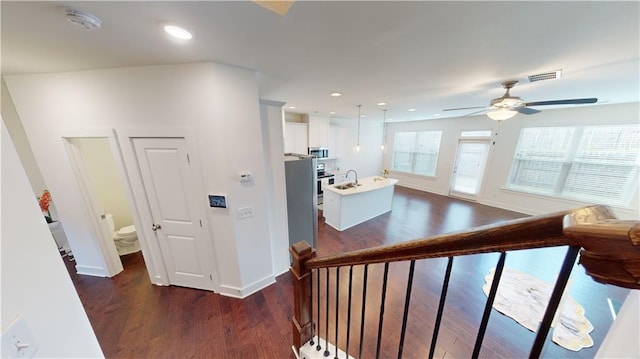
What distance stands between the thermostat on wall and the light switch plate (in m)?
1.43

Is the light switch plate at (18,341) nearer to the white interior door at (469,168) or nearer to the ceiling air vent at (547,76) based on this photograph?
the ceiling air vent at (547,76)

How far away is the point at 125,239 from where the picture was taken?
9.98ft

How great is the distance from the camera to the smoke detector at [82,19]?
3.49 ft

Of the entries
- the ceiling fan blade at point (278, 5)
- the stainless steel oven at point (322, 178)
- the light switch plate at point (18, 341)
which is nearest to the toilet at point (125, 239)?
the light switch plate at point (18, 341)

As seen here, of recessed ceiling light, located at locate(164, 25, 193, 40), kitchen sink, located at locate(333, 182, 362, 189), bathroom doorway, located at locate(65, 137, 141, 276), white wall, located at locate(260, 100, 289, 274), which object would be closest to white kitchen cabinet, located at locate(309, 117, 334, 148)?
kitchen sink, located at locate(333, 182, 362, 189)

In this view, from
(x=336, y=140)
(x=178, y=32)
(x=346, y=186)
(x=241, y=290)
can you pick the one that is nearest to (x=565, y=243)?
(x=178, y=32)

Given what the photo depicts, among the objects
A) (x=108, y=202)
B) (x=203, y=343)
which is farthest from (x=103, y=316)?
(x=108, y=202)

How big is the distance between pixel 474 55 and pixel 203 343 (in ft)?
11.6

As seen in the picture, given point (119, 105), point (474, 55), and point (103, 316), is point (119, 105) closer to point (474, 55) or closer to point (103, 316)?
point (103, 316)

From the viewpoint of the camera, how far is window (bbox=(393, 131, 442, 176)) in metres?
6.73

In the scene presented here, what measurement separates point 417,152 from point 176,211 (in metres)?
7.32

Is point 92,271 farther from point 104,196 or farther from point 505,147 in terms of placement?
point 505,147

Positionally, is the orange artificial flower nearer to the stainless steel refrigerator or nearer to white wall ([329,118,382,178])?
the stainless steel refrigerator

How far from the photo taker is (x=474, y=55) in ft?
5.45
